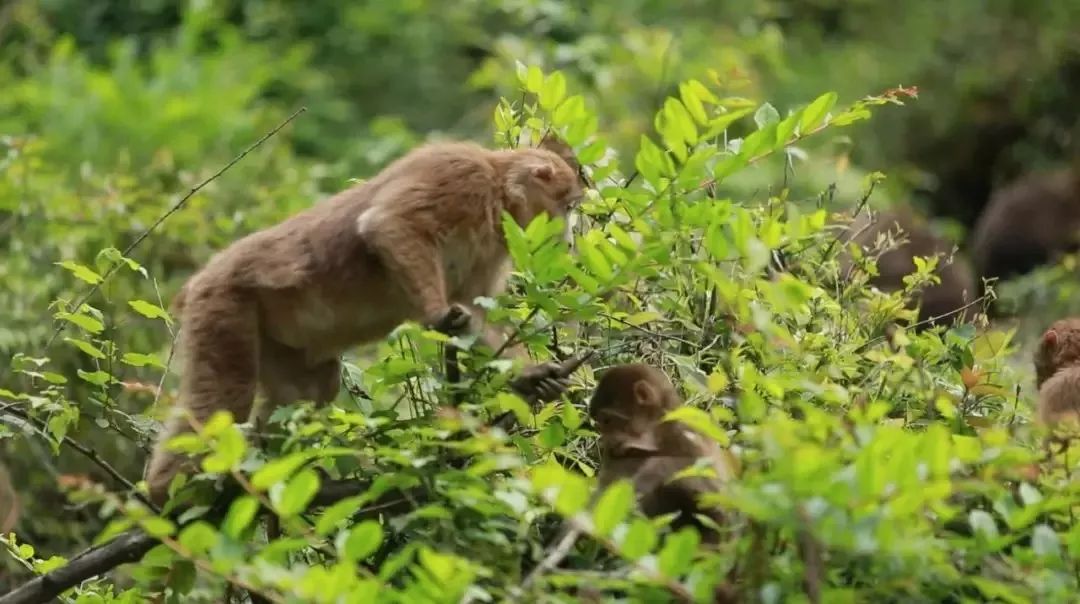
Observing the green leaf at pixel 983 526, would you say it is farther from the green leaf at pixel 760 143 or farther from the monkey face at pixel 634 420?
the green leaf at pixel 760 143

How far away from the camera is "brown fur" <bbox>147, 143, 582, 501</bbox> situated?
12.6 feet

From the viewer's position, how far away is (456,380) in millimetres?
3223

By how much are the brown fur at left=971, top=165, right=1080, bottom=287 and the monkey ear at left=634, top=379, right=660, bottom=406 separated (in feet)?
24.6

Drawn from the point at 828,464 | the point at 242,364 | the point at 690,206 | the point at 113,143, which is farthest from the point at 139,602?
the point at 113,143

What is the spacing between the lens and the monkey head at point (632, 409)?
11.0 feet

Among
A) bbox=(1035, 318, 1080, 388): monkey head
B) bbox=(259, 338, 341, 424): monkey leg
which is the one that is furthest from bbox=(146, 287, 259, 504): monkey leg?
bbox=(1035, 318, 1080, 388): monkey head

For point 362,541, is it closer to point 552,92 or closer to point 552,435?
point 552,435

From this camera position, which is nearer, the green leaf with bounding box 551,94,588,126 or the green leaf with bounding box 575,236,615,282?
the green leaf with bounding box 575,236,615,282

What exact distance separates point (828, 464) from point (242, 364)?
6.86 feet

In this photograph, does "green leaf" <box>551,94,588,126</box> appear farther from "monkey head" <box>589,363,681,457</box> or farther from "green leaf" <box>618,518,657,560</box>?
"green leaf" <box>618,518,657,560</box>

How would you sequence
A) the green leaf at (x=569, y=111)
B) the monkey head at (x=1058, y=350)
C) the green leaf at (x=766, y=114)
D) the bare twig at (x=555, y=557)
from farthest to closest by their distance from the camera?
the monkey head at (x=1058, y=350) → the green leaf at (x=766, y=114) → the green leaf at (x=569, y=111) → the bare twig at (x=555, y=557)

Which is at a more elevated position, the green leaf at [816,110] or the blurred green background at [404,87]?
the green leaf at [816,110]

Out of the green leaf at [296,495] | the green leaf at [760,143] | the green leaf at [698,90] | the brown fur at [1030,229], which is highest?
the green leaf at [698,90]

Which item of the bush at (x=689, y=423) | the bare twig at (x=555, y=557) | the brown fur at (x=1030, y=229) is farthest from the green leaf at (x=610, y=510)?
the brown fur at (x=1030, y=229)
